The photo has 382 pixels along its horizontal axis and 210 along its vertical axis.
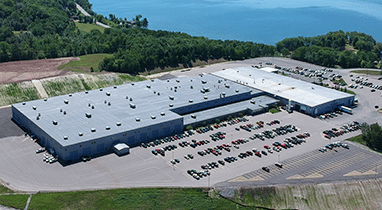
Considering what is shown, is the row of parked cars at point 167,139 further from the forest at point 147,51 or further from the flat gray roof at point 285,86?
the forest at point 147,51

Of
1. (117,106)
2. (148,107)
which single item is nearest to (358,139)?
(148,107)

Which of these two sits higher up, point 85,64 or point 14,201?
point 85,64

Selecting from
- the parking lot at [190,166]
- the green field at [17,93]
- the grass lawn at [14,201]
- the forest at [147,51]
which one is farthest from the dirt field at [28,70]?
the grass lawn at [14,201]

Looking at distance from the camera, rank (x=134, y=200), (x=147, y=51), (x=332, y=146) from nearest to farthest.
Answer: (x=134, y=200)
(x=332, y=146)
(x=147, y=51)

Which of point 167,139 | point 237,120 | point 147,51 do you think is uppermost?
point 147,51

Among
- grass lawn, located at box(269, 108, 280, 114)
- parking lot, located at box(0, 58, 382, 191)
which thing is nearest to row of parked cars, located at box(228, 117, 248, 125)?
parking lot, located at box(0, 58, 382, 191)

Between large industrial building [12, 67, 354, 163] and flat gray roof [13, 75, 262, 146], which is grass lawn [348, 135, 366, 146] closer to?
large industrial building [12, 67, 354, 163]

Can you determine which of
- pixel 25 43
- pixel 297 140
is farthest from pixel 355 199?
pixel 25 43

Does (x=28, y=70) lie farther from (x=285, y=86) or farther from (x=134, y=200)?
(x=134, y=200)
